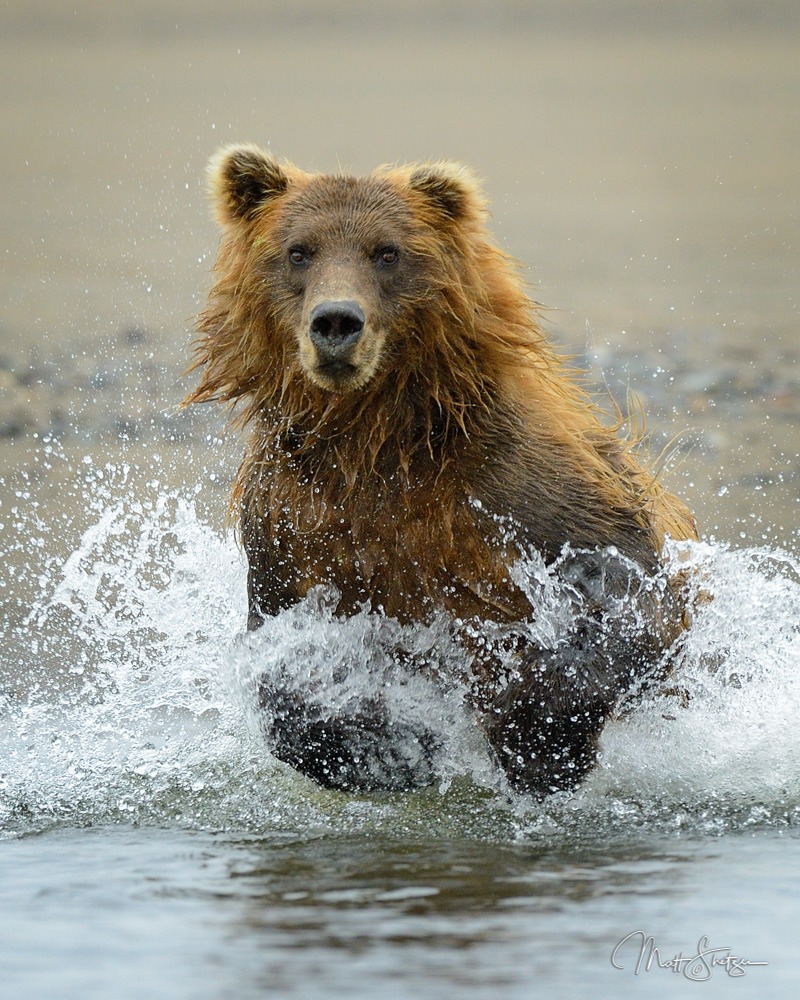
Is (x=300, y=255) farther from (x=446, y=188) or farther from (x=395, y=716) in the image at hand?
(x=395, y=716)

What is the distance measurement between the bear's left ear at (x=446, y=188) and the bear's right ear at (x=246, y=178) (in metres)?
0.48

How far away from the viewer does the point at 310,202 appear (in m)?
5.64

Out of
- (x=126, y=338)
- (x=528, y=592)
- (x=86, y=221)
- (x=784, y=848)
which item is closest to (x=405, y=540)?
(x=528, y=592)

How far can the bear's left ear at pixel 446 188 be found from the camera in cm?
570

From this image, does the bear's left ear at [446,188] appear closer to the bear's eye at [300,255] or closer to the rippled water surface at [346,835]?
the bear's eye at [300,255]

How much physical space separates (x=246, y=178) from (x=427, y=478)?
1244 mm

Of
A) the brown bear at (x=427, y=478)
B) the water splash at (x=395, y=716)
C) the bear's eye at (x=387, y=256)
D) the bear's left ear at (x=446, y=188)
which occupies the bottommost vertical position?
A: the water splash at (x=395, y=716)

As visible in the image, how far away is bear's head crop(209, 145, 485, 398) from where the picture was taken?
5324 mm
